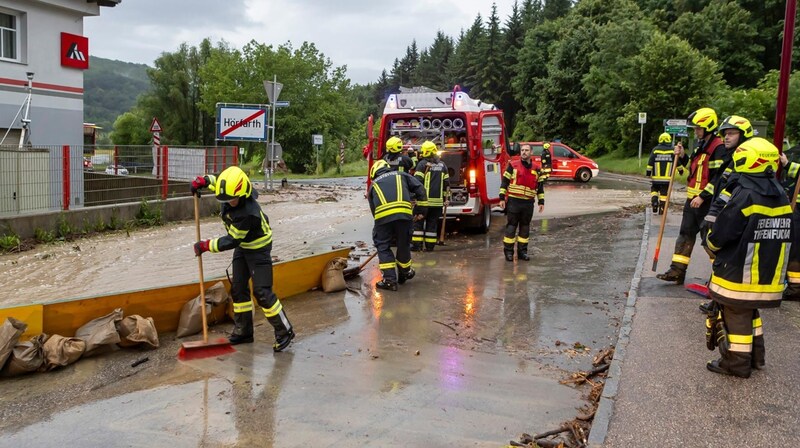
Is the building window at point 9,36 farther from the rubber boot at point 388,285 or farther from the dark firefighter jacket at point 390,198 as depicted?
the rubber boot at point 388,285

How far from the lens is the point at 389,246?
8.22 m

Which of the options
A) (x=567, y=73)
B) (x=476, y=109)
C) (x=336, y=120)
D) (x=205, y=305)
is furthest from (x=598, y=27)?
(x=205, y=305)

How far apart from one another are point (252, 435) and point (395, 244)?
4571 mm

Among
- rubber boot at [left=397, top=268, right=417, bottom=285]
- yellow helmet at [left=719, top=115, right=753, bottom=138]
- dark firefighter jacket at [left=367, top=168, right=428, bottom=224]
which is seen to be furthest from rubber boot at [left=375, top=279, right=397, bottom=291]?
yellow helmet at [left=719, top=115, right=753, bottom=138]

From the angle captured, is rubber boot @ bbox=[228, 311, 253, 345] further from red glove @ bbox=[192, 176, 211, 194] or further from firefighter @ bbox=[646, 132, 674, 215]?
firefighter @ bbox=[646, 132, 674, 215]

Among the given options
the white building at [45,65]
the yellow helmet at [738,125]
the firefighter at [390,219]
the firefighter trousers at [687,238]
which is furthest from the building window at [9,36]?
the yellow helmet at [738,125]

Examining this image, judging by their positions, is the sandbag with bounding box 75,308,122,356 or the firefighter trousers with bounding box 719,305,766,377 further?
the sandbag with bounding box 75,308,122,356

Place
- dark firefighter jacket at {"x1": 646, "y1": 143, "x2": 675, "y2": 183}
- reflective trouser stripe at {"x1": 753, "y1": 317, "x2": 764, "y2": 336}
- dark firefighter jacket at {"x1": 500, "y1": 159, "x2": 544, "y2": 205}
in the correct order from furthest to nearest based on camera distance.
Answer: dark firefighter jacket at {"x1": 646, "y1": 143, "x2": 675, "y2": 183}, dark firefighter jacket at {"x1": 500, "y1": 159, "x2": 544, "y2": 205}, reflective trouser stripe at {"x1": 753, "y1": 317, "x2": 764, "y2": 336}

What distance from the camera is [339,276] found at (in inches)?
316

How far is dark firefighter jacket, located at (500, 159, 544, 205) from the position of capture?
9.73 meters

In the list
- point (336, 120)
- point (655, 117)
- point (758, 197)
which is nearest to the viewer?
point (758, 197)

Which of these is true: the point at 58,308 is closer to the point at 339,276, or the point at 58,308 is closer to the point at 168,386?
the point at 168,386

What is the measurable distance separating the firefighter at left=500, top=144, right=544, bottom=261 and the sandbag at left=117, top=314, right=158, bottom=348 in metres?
5.72

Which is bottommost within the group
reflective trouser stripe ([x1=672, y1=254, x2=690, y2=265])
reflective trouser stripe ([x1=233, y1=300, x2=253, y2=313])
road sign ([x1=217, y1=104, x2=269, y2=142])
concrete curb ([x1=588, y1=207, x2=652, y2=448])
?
concrete curb ([x1=588, y1=207, x2=652, y2=448])
